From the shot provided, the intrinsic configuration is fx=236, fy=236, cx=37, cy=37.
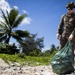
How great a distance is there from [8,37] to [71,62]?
21.5m

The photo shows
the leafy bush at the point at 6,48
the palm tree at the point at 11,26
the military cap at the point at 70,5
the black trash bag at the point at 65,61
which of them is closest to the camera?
the black trash bag at the point at 65,61

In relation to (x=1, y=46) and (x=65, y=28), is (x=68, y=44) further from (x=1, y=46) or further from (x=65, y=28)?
(x=1, y=46)

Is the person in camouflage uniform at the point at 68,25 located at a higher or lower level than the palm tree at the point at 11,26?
lower

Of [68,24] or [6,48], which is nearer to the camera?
[68,24]

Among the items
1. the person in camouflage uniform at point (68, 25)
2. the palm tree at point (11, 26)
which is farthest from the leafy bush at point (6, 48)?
the person in camouflage uniform at point (68, 25)

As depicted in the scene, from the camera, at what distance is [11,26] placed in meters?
27.8

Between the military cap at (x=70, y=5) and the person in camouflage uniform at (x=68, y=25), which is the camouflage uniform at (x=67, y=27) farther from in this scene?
the military cap at (x=70, y=5)

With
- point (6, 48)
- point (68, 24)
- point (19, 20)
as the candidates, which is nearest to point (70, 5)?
point (68, 24)

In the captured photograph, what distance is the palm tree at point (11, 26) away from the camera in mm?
26859

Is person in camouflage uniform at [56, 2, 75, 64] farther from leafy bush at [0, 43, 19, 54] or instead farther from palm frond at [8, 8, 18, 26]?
palm frond at [8, 8, 18, 26]

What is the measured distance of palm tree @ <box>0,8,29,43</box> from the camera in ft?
88.1

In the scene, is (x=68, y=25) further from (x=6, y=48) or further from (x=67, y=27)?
(x=6, y=48)

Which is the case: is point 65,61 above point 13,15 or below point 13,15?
below

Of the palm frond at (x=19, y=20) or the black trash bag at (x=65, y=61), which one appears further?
the palm frond at (x=19, y=20)
